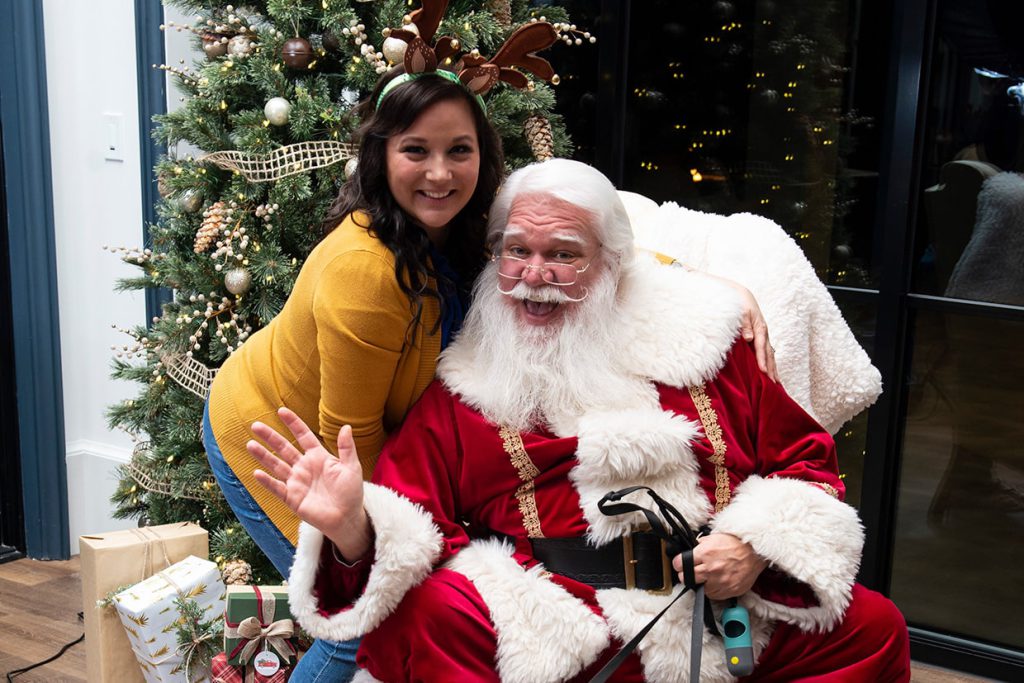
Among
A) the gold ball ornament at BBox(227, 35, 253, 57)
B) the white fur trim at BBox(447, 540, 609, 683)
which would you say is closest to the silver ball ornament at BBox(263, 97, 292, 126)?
the gold ball ornament at BBox(227, 35, 253, 57)

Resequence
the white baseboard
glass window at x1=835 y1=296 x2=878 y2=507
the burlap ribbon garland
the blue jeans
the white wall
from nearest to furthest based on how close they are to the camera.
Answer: the blue jeans
the burlap ribbon garland
glass window at x1=835 y1=296 x2=878 y2=507
the white wall
the white baseboard

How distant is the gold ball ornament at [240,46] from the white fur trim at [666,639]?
1.65 metres

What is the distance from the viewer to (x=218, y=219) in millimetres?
2742

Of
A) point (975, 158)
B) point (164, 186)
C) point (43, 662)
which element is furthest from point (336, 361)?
point (975, 158)

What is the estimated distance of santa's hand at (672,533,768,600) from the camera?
1.94m

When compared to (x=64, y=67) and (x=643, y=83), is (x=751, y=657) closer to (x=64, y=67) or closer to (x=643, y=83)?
(x=643, y=83)

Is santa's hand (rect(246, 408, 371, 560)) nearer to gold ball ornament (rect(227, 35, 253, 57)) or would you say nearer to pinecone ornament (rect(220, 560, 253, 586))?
pinecone ornament (rect(220, 560, 253, 586))

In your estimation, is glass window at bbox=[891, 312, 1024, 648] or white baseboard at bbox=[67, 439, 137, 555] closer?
glass window at bbox=[891, 312, 1024, 648]

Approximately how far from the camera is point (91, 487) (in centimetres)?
375

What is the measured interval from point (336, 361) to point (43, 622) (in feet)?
6.30

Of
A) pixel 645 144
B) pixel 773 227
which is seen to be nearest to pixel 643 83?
pixel 645 144

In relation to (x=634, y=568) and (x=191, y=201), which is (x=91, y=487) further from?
(x=634, y=568)

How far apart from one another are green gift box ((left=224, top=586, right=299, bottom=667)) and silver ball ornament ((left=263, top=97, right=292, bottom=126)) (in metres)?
1.12

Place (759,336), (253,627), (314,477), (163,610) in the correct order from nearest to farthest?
(314,477) → (759,336) → (253,627) → (163,610)
